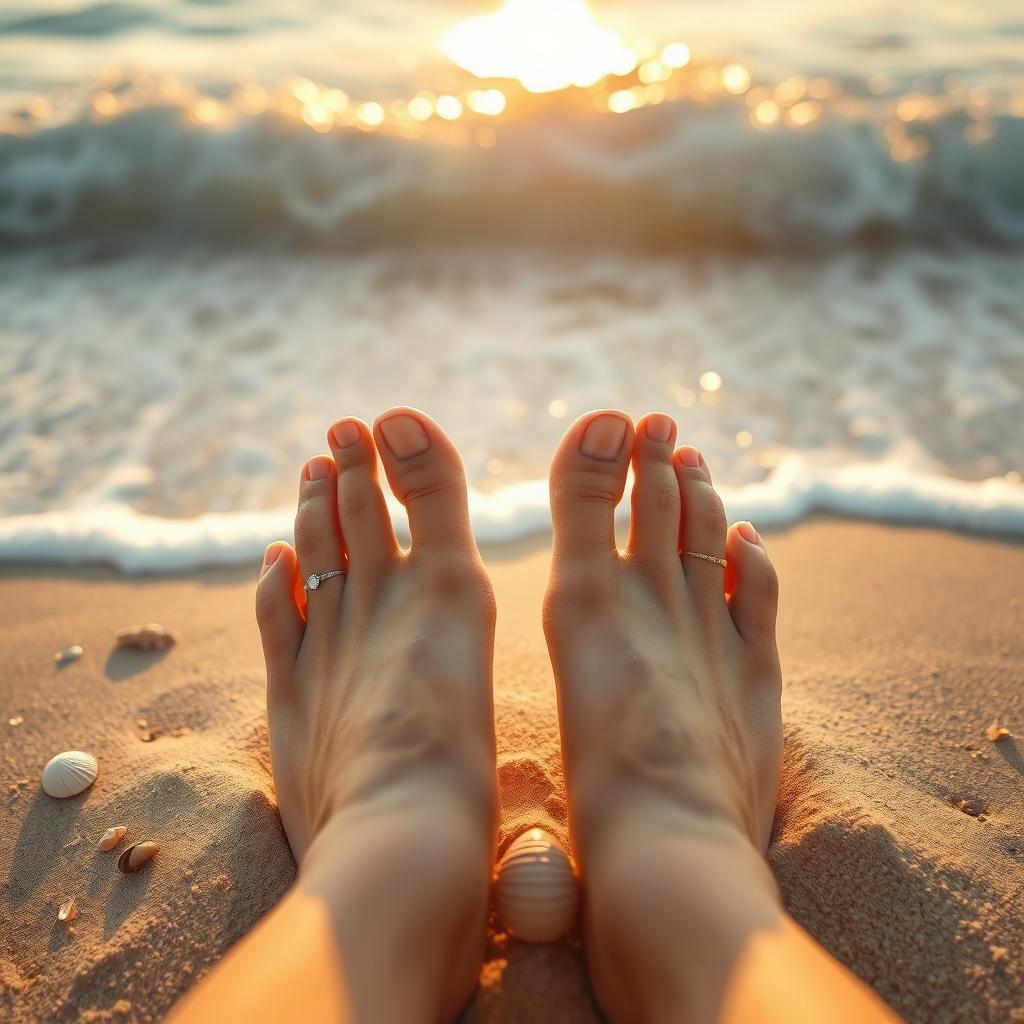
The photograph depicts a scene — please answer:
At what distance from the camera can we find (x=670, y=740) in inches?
47.2

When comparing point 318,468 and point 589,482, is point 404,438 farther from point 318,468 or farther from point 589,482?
point 589,482

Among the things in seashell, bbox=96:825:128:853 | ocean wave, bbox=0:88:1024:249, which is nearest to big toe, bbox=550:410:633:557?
seashell, bbox=96:825:128:853

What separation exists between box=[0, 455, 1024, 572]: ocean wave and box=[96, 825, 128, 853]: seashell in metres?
0.80

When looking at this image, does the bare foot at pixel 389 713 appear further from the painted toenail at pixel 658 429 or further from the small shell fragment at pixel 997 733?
the small shell fragment at pixel 997 733

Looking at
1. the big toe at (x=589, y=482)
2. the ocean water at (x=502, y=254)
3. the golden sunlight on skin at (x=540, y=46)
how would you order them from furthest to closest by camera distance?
the golden sunlight on skin at (x=540, y=46) < the ocean water at (x=502, y=254) < the big toe at (x=589, y=482)

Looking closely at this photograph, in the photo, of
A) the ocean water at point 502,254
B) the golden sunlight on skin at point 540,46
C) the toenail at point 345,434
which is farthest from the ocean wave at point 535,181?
the toenail at point 345,434

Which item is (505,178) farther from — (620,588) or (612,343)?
(620,588)

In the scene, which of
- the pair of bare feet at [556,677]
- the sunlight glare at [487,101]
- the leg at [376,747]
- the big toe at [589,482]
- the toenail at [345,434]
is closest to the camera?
the leg at [376,747]

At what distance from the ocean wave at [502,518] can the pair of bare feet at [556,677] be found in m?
0.52

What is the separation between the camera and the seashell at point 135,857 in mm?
1195

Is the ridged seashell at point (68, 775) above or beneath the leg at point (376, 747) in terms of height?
beneath

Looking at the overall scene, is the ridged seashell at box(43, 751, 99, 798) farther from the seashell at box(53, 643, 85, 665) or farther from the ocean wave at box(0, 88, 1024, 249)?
the ocean wave at box(0, 88, 1024, 249)

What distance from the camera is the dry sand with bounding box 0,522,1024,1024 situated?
1.06m

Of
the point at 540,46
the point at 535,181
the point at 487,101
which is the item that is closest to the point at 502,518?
the point at 535,181
